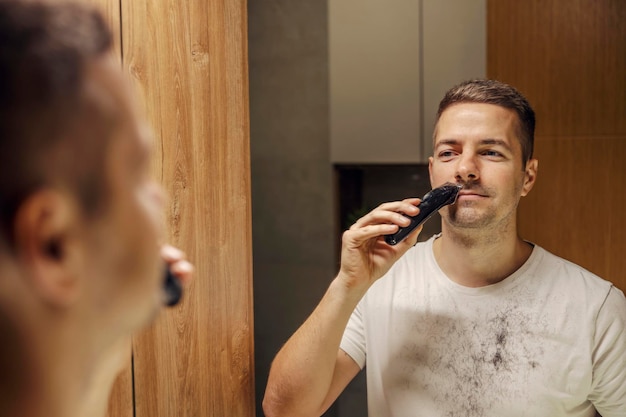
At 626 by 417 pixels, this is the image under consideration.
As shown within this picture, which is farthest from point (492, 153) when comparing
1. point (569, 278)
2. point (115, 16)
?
point (115, 16)

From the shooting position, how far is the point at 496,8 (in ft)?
6.79

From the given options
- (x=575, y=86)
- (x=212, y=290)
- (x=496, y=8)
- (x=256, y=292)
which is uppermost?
(x=496, y=8)

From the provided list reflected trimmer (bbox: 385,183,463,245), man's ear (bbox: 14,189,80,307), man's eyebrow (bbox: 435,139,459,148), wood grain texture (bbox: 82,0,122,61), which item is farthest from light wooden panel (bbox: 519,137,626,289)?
man's ear (bbox: 14,189,80,307)

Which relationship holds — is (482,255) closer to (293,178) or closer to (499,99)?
(499,99)

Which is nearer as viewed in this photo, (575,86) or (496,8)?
(575,86)

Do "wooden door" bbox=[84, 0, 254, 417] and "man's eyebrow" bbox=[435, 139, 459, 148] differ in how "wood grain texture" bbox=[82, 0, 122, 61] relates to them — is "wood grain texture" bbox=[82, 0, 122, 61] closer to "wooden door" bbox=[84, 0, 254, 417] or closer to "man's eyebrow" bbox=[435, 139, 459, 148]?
"wooden door" bbox=[84, 0, 254, 417]

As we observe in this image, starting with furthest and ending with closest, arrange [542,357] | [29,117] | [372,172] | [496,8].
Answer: [372,172]
[496,8]
[542,357]
[29,117]

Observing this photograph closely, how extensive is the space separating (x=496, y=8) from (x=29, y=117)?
2039mm

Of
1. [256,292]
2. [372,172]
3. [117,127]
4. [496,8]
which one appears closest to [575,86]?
[496,8]

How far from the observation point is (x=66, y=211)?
279 millimetres

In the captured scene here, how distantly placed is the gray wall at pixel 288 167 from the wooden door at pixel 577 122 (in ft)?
2.66

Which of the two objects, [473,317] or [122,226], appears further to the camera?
[473,317]

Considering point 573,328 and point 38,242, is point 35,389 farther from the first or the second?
point 573,328

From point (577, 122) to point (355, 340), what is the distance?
3.51ft
